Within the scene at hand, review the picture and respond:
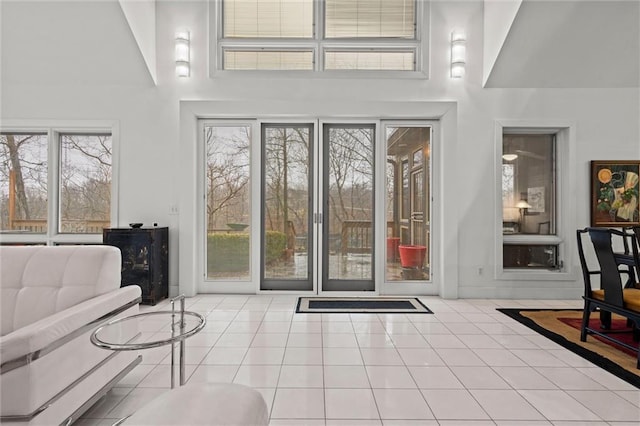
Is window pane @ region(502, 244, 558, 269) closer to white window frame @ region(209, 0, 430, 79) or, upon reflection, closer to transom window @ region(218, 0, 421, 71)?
white window frame @ region(209, 0, 430, 79)

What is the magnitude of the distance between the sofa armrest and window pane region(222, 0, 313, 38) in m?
3.95

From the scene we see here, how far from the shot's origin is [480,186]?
475 centimetres

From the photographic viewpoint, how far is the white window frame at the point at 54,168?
15.5 ft

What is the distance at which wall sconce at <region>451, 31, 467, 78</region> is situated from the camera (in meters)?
4.64

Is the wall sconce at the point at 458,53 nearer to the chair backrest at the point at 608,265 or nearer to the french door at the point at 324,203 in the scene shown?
the french door at the point at 324,203

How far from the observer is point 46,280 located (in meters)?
2.11

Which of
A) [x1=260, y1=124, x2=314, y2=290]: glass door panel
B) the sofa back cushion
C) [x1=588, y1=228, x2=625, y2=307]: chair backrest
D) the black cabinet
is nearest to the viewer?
the sofa back cushion

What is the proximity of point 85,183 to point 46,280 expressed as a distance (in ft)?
10.8

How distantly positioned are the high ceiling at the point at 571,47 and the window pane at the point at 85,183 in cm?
524

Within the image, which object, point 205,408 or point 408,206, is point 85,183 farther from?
point 205,408

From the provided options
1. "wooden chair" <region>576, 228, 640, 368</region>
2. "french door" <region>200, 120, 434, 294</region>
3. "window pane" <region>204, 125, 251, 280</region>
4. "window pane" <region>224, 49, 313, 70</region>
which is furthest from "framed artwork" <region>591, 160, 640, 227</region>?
"window pane" <region>204, 125, 251, 280</region>

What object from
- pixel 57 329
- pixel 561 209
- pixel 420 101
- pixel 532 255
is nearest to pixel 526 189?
pixel 561 209

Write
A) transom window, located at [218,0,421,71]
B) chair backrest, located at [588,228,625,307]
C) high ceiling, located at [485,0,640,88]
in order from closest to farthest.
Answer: chair backrest, located at [588,228,625,307] < high ceiling, located at [485,0,640,88] < transom window, located at [218,0,421,71]

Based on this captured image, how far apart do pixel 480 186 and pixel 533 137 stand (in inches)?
43.6
